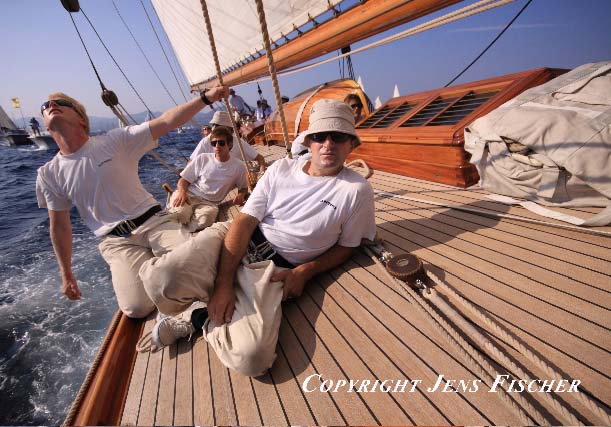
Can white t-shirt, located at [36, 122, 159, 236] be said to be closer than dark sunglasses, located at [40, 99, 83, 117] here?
No

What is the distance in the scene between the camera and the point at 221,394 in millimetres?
1535

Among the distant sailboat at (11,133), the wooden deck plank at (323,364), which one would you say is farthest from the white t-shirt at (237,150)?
the distant sailboat at (11,133)

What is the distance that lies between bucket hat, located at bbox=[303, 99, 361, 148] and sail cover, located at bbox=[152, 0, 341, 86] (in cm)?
242

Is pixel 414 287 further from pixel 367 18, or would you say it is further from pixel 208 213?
pixel 208 213

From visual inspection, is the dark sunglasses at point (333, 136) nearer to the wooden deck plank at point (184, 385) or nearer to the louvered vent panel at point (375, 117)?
the wooden deck plank at point (184, 385)

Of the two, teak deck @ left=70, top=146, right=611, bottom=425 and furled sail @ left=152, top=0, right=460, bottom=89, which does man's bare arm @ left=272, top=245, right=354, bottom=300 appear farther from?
furled sail @ left=152, top=0, right=460, bottom=89

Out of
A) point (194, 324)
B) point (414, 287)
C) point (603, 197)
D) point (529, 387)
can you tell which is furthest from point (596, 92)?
point (194, 324)

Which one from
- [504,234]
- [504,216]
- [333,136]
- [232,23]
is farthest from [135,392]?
[232,23]

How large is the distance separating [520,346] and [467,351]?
0.72 feet

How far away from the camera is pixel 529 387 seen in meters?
1.23

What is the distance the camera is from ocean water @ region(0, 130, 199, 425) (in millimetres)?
2965

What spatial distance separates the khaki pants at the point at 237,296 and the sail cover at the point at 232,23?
3.41 meters

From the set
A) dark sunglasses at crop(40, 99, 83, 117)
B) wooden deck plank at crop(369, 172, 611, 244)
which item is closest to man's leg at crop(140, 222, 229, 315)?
dark sunglasses at crop(40, 99, 83, 117)

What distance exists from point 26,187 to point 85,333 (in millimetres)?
16568
